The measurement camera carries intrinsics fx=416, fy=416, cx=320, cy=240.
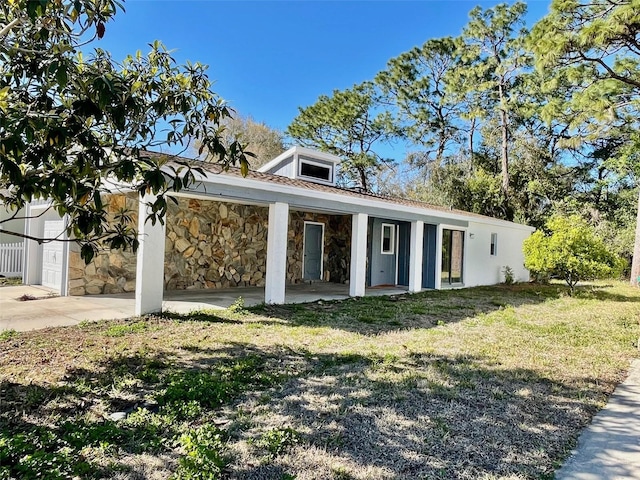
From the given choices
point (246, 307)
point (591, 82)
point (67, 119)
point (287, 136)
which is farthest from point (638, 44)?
point (287, 136)

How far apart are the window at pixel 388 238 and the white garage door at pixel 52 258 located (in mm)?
9615

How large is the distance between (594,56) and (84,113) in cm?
1500

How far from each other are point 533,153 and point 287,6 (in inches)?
636

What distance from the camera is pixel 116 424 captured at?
3.38 m

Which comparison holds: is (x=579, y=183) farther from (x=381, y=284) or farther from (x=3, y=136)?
(x=3, y=136)

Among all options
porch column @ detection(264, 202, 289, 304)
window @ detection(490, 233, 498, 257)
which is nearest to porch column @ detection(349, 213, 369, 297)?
porch column @ detection(264, 202, 289, 304)

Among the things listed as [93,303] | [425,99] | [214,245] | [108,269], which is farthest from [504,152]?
[93,303]

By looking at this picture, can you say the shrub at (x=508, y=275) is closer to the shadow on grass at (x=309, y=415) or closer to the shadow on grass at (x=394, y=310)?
the shadow on grass at (x=394, y=310)

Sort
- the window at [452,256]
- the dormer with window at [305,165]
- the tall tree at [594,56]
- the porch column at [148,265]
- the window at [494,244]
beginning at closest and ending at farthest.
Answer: the porch column at [148,265] → the tall tree at [594,56] → the window at [452,256] → the dormer with window at [305,165] → the window at [494,244]

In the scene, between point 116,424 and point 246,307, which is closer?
point 116,424

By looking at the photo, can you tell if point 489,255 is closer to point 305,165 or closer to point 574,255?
point 574,255

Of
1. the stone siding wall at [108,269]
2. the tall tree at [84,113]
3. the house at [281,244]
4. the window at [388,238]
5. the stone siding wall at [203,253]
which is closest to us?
the tall tree at [84,113]

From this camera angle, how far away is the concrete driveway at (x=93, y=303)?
23.5 feet

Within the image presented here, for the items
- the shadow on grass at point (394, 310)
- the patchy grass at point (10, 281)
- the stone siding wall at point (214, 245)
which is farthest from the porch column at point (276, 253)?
the patchy grass at point (10, 281)
